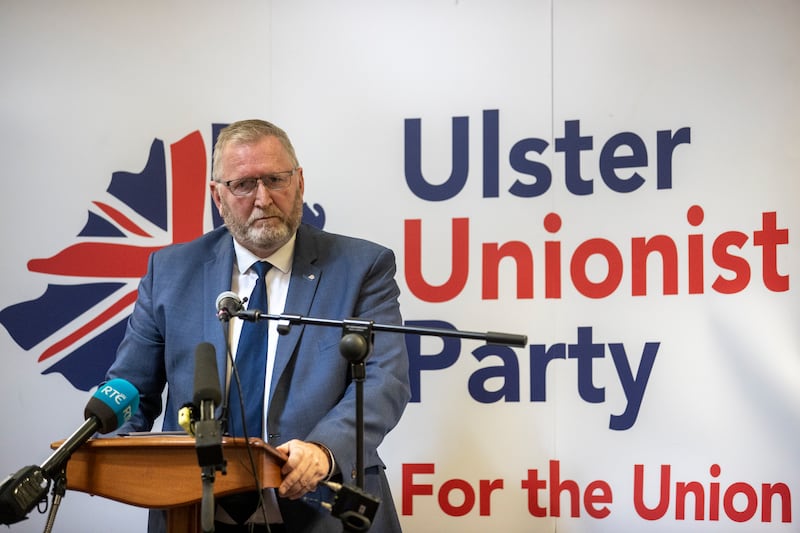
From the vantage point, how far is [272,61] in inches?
151

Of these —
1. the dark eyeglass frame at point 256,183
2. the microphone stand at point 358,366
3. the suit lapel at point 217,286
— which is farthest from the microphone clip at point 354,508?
the dark eyeglass frame at point 256,183

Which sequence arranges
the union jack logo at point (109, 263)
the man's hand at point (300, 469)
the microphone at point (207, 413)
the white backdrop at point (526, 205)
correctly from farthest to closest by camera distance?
the union jack logo at point (109, 263), the white backdrop at point (526, 205), the man's hand at point (300, 469), the microphone at point (207, 413)

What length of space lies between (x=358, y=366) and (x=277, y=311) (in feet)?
2.53

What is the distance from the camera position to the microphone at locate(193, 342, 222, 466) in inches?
67.1

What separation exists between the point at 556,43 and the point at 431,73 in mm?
533

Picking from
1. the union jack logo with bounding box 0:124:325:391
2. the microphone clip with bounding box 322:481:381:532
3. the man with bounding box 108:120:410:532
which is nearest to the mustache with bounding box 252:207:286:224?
the man with bounding box 108:120:410:532

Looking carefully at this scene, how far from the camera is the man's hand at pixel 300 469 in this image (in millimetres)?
2059

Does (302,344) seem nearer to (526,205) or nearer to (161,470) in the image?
(161,470)

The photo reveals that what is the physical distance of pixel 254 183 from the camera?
2.73 m

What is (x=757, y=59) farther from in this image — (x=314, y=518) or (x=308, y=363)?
A: (x=314, y=518)

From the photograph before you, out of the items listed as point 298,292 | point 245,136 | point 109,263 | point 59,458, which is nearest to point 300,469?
point 59,458

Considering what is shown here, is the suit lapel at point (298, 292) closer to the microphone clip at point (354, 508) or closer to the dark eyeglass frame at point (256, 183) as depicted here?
the dark eyeglass frame at point (256, 183)

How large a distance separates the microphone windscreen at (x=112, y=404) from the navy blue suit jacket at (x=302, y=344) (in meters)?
0.38

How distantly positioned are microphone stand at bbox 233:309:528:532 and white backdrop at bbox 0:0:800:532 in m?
1.55
